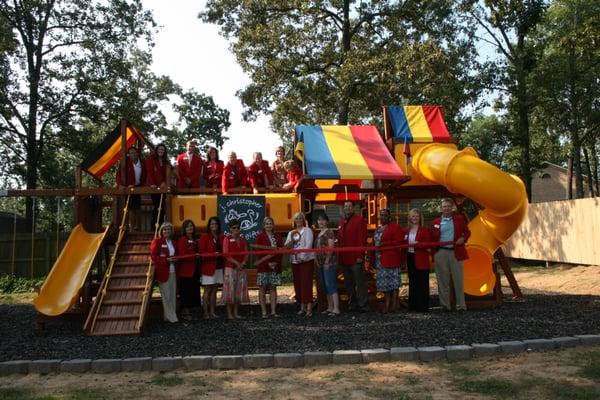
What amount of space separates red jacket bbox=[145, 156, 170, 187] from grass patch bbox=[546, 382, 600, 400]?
6972 mm

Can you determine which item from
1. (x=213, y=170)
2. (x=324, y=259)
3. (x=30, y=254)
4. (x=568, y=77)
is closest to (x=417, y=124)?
(x=324, y=259)

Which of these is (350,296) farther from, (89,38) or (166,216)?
(89,38)

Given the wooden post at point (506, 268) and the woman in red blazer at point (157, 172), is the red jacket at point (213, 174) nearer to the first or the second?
the woman in red blazer at point (157, 172)

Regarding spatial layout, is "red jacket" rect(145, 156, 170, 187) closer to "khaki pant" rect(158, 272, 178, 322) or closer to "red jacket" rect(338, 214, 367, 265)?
"khaki pant" rect(158, 272, 178, 322)

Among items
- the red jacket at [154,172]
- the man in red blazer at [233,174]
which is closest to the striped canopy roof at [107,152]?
the red jacket at [154,172]

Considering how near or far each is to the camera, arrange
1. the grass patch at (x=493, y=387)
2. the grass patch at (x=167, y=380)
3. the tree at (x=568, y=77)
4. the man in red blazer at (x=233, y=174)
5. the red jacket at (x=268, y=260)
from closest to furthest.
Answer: the grass patch at (x=493, y=387), the grass patch at (x=167, y=380), the red jacket at (x=268, y=260), the man in red blazer at (x=233, y=174), the tree at (x=568, y=77)

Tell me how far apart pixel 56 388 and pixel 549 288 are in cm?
1114

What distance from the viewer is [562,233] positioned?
16203mm

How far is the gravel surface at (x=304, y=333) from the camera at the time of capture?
19.5 ft

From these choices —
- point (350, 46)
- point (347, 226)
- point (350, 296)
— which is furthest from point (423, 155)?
point (350, 46)

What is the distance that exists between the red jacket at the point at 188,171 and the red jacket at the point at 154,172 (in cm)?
54

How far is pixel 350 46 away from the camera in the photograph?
20312mm

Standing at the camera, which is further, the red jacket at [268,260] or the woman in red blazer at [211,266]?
the red jacket at [268,260]

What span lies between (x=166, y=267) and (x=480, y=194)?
4.95 metres
